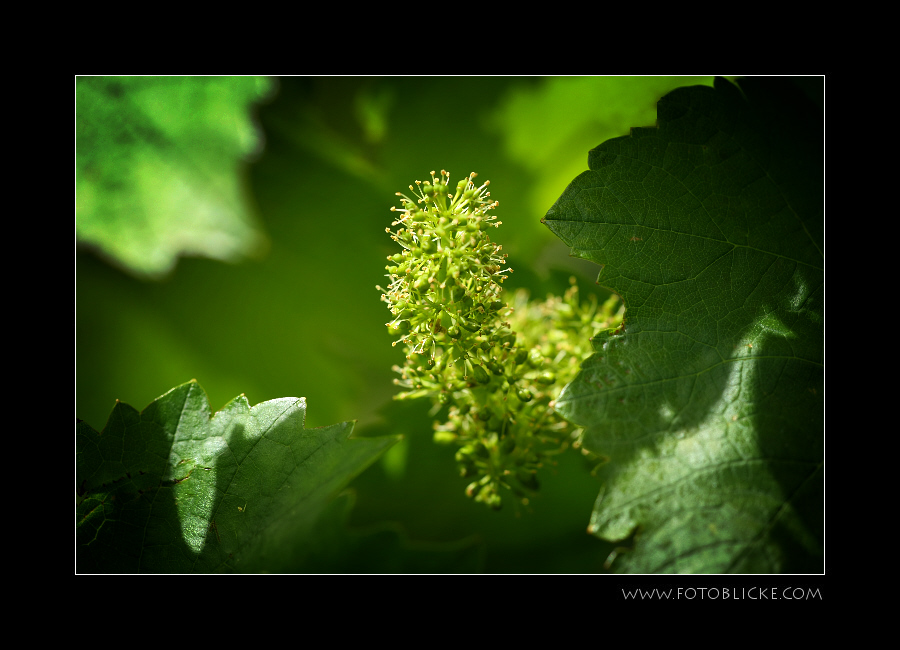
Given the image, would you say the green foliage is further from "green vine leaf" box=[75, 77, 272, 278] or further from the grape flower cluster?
the grape flower cluster

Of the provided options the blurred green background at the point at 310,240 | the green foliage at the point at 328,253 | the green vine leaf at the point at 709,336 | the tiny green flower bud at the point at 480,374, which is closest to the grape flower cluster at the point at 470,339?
the tiny green flower bud at the point at 480,374

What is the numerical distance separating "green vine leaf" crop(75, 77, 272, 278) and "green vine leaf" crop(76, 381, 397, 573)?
51.6 inches

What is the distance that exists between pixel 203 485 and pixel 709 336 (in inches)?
43.4

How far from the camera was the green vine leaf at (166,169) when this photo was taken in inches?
81.2

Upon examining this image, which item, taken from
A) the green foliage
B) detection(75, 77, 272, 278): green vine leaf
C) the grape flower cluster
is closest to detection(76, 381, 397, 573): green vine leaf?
the grape flower cluster

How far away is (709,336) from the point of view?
1.14m

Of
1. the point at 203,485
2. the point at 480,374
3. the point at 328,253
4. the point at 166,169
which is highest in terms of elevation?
the point at 166,169

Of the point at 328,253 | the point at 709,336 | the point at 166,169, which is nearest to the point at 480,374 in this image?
the point at 709,336

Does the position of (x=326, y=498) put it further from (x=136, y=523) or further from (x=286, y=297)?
(x=286, y=297)

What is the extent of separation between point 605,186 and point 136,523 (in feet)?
4.07

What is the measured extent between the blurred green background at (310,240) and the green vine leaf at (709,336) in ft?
1.43

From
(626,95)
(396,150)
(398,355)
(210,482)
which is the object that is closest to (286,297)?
(398,355)

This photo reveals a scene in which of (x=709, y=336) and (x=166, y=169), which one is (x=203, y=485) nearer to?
(x=709, y=336)

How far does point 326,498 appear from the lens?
1.18 meters
